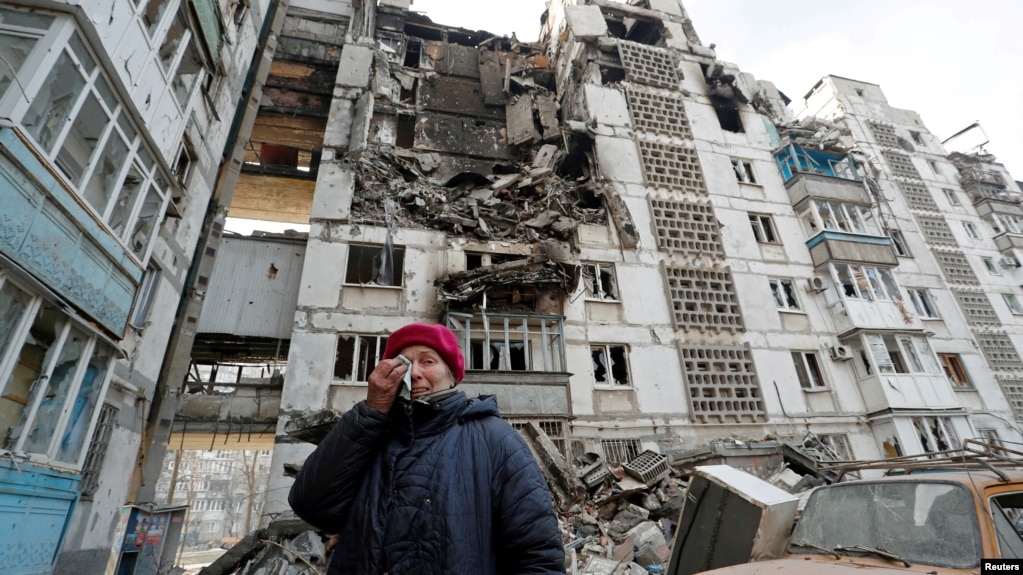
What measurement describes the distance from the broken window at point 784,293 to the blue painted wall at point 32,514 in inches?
750

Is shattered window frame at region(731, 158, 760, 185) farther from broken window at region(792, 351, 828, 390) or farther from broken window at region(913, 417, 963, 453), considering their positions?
broken window at region(913, 417, 963, 453)

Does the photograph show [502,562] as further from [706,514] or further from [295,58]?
[295,58]

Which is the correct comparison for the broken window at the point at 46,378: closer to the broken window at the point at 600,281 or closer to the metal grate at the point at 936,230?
the broken window at the point at 600,281

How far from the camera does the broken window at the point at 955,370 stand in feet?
61.1

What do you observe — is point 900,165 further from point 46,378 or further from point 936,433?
point 46,378

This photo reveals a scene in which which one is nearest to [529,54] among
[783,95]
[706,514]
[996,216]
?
[783,95]

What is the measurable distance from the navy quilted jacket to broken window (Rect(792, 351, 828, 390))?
16422 mm

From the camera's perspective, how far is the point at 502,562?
1.83 meters

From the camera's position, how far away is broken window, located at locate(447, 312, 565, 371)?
1219 cm

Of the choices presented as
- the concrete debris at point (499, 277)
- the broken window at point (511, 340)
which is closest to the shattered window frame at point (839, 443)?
the broken window at point (511, 340)

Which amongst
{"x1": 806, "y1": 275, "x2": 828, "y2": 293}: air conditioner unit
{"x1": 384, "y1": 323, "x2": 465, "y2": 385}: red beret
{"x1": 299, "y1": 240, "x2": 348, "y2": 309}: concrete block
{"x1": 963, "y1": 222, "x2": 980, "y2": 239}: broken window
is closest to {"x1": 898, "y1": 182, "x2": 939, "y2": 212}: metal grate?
{"x1": 963, "y1": 222, "x2": 980, "y2": 239}: broken window

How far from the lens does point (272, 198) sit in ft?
60.6

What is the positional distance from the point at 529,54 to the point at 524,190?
11.8m

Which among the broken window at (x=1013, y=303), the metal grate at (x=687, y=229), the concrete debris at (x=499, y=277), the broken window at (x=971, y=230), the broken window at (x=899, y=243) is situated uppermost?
the broken window at (x=971, y=230)
